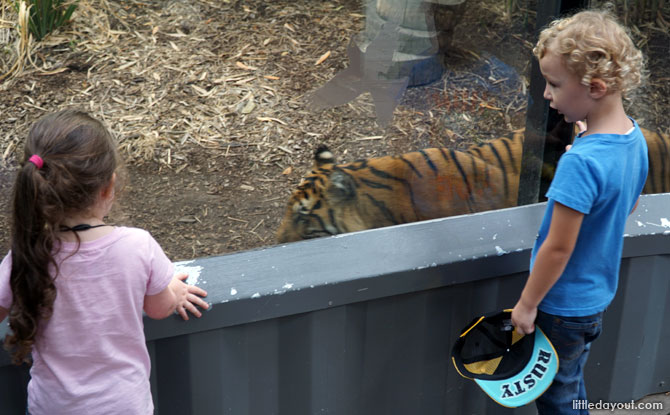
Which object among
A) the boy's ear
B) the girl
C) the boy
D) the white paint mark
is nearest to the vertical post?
the boy

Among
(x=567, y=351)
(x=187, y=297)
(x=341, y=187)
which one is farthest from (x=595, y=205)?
(x=187, y=297)

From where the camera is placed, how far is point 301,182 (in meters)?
1.98

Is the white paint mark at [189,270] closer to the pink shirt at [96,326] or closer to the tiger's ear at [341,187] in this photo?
the pink shirt at [96,326]

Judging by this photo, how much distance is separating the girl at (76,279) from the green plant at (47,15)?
554 millimetres

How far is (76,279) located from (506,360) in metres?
1.01

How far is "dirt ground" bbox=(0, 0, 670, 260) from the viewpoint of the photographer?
180 cm

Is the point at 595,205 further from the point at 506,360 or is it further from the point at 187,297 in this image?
the point at 187,297

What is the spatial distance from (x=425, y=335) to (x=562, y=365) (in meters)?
0.36

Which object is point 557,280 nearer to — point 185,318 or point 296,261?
point 296,261

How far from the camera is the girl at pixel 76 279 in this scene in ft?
4.33

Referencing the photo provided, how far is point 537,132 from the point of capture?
221 centimetres

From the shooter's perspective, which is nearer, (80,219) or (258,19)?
(80,219)

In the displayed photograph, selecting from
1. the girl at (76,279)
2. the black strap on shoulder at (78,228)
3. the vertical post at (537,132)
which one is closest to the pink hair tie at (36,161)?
the girl at (76,279)

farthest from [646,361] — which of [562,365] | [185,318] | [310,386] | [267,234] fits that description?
[185,318]
